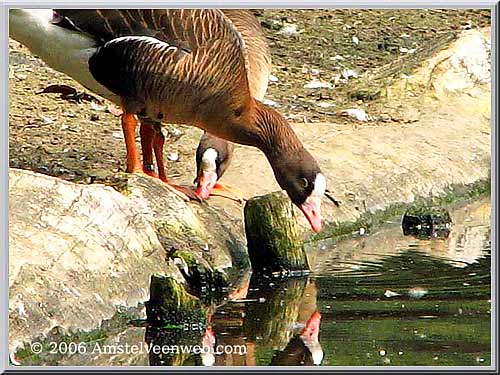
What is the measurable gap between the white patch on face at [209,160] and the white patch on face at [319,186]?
54cm

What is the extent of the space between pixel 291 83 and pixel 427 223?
4.31ft

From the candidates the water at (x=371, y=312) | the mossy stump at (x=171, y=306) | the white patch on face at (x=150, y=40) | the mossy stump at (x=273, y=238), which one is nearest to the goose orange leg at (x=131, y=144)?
the white patch on face at (x=150, y=40)

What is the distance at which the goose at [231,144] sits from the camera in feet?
23.3

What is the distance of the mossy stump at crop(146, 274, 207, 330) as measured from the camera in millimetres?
5730

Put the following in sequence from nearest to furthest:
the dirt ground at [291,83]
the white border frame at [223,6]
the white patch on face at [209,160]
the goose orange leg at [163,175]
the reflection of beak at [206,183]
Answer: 1. the white border frame at [223,6]
2. the goose orange leg at [163,175]
3. the reflection of beak at [206,183]
4. the white patch on face at [209,160]
5. the dirt ground at [291,83]

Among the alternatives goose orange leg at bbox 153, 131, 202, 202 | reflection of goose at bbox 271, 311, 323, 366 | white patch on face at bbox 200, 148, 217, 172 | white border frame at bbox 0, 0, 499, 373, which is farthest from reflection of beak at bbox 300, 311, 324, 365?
white patch on face at bbox 200, 148, 217, 172

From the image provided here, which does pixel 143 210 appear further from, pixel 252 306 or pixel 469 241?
pixel 469 241

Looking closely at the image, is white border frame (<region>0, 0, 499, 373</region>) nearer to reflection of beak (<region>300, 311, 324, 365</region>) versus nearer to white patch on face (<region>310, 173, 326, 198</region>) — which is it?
reflection of beak (<region>300, 311, 324, 365</region>)

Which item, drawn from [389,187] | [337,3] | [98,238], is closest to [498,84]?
[337,3]

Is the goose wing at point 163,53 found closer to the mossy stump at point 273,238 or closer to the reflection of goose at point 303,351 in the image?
the mossy stump at point 273,238

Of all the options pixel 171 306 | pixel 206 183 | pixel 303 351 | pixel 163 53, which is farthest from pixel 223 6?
pixel 303 351

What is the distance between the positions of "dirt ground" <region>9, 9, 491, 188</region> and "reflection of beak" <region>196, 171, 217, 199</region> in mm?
291

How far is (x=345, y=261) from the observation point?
6.93 metres

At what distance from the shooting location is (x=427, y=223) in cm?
767
